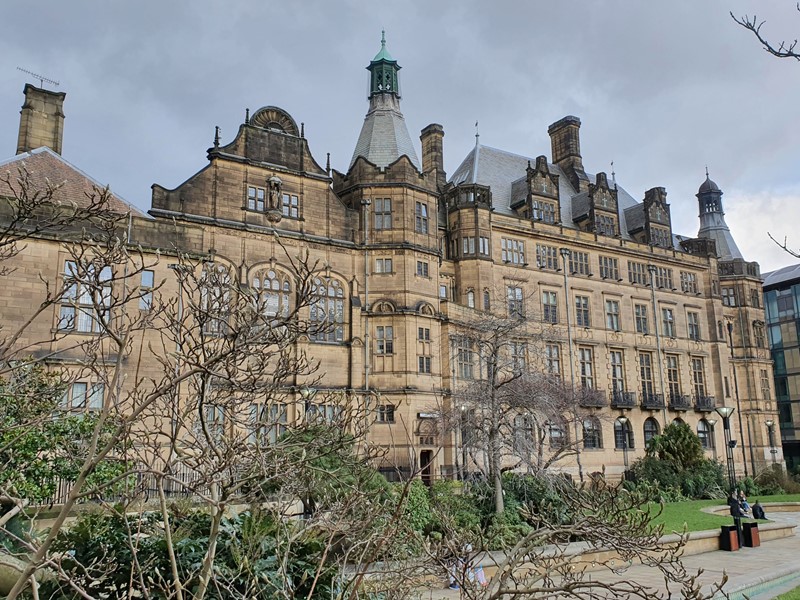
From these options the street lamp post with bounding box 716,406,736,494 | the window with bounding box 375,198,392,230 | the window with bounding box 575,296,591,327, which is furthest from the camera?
the window with bounding box 575,296,591,327

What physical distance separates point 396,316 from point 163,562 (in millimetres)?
22166

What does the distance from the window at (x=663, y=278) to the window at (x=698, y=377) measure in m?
5.55

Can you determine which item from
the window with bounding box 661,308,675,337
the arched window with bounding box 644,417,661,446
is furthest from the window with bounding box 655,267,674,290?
the arched window with bounding box 644,417,661,446

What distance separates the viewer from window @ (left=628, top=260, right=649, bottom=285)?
142 ft

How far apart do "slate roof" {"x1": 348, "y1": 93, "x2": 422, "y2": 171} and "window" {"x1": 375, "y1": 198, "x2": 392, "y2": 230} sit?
2083mm

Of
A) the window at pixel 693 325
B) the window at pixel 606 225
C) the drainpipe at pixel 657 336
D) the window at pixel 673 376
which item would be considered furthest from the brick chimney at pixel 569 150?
the window at pixel 673 376

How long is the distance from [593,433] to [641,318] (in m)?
9.22

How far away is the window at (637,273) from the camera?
4326 cm

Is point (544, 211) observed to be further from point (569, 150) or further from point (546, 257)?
Answer: point (569, 150)

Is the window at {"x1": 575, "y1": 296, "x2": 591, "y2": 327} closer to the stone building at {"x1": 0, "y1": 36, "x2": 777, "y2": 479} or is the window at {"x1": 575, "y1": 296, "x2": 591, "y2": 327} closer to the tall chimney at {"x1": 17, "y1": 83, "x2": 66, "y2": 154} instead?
the stone building at {"x1": 0, "y1": 36, "x2": 777, "y2": 479}

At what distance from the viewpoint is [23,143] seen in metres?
26.0

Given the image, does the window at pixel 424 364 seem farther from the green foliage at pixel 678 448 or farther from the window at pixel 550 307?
the green foliage at pixel 678 448

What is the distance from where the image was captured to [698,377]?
1780 inches

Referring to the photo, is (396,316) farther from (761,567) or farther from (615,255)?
(615,255)
